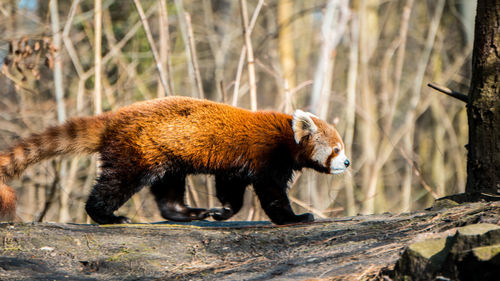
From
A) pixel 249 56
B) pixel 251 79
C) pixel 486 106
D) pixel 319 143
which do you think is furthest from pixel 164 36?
pixel 486 106

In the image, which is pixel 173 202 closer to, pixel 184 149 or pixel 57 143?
pixel 184 149

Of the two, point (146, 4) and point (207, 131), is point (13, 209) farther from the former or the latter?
point (146, 4)

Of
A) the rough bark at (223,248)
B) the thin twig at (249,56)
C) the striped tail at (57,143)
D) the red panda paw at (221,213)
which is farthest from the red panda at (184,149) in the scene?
the thin twig at (249,56)

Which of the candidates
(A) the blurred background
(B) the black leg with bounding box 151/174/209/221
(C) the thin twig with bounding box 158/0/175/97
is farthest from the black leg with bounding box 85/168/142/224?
(C) the thin twig with bounding box 158/0/175/97

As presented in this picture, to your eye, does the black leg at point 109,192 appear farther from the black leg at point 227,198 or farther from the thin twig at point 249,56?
the thin twig at point 249,56

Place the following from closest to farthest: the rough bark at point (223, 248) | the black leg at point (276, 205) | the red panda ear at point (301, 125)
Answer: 1. the rough bark at point (223, 248)
2. the black leg at point (276, 205)
3. the red panda ear at point (301, 125)

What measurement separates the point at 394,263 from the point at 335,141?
2.31 m

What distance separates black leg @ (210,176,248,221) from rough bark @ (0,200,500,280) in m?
0.84

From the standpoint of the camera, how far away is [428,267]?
2471mm

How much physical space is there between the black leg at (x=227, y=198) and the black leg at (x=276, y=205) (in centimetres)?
43

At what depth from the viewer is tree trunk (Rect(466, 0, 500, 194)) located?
13.0 ft

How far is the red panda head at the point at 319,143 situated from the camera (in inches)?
188

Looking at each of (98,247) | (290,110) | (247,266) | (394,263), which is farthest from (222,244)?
(290,110)

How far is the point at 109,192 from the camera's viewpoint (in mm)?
4352
